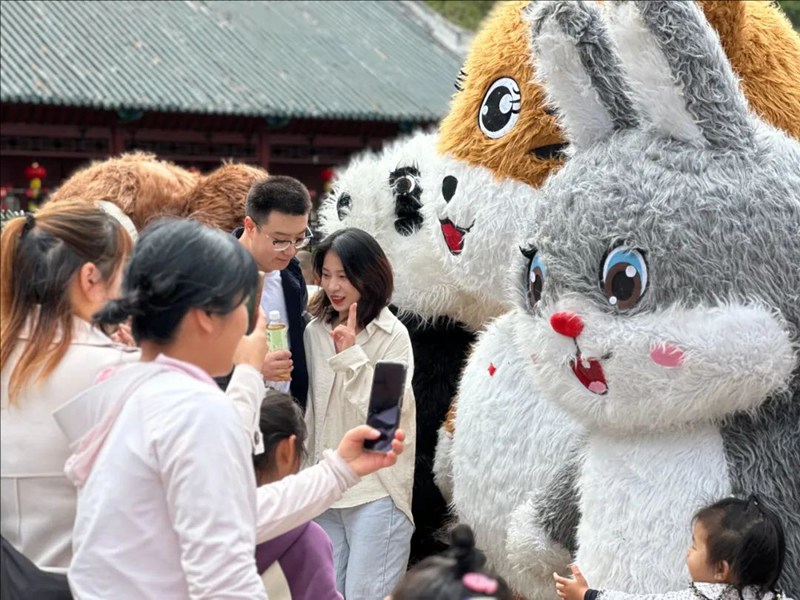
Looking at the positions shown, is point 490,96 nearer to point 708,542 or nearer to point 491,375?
point 491,375

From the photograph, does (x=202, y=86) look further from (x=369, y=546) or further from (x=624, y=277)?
(x=624, y=277)

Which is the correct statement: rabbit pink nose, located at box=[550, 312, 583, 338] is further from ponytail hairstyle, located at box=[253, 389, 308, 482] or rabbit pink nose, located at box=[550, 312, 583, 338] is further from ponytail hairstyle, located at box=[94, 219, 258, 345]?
ponytail hairstyle, located at box=[94, 219, 258, 345]

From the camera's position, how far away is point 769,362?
103 inches

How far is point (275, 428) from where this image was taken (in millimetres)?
2486

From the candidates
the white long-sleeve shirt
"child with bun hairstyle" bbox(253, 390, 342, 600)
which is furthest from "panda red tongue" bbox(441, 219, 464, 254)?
the white long-sleeve shirt

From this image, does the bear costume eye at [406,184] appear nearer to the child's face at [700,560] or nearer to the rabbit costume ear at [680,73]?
the rabbit costume ear at [680,73]

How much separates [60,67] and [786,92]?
11.3m

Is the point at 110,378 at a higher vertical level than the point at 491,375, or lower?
higher

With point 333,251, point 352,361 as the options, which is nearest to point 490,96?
point 333,251

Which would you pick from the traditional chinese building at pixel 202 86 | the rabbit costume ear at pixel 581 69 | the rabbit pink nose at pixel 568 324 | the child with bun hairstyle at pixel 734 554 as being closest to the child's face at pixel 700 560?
the child with bun hairstyle at pixel 734 554

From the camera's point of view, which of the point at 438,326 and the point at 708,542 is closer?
the point at 708,542

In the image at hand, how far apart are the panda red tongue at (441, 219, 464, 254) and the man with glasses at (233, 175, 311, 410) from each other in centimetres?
44

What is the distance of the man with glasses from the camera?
354 cm

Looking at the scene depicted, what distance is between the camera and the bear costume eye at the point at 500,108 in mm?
3721
